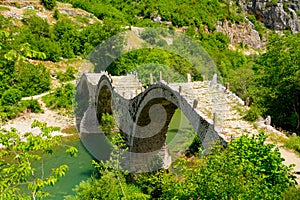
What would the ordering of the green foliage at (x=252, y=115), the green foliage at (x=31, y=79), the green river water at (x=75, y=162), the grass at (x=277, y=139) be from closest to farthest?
the grass at (x=277, y=139) → the green foliage at (x=252, y=115) → the green river water at (x=75, y=162) → the green foliage at (x=31, y=79)

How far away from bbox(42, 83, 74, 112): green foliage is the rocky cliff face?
61.4 m

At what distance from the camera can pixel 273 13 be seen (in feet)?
266

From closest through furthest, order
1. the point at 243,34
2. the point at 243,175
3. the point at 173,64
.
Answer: the point at 243,175 < the point at 173,64 < the point at 243,34

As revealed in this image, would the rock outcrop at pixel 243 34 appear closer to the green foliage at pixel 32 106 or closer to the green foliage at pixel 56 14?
the green foliage at pixel 56 14

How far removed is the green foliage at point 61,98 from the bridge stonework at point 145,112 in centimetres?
130

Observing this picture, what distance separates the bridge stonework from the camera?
11.6 metres

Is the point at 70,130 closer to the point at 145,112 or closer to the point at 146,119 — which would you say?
the point at 146,119

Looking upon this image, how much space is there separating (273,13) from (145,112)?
74.7m

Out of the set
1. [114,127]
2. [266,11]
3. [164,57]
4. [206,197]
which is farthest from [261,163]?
[266,11]

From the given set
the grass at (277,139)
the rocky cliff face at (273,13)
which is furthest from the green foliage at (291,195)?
the rocky cliff face at (273,13)

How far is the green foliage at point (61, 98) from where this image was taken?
110 feet

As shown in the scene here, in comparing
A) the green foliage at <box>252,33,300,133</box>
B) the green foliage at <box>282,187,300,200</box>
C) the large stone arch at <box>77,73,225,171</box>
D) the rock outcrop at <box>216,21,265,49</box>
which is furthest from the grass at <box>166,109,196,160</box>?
the rock outcrop at <box>216,21,265,49</box>

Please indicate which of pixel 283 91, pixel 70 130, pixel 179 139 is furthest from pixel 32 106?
pixel 283 91

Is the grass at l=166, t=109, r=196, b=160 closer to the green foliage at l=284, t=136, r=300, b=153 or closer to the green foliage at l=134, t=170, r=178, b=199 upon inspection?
the green foliage at l=134, t=170, r=178, b=199
